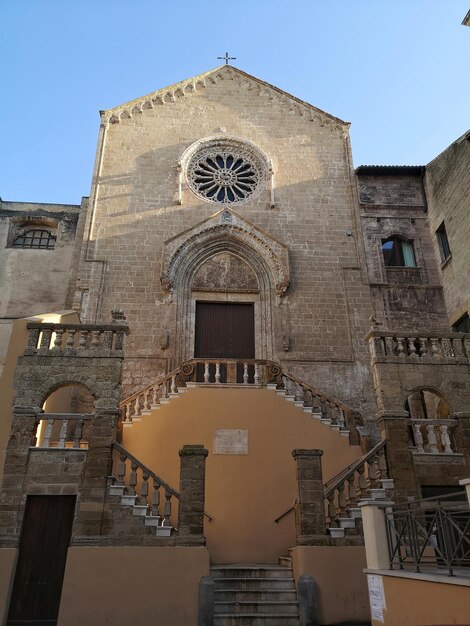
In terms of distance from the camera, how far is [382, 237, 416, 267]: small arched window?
16.4m

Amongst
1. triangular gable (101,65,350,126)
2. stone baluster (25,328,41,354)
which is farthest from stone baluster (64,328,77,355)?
triangular gable (101,65,350,126)

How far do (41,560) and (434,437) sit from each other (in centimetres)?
692

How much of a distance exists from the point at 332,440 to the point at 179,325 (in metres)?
5.71

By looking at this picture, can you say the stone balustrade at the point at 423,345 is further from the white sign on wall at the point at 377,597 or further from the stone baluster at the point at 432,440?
the white sign on wall at the point at 377,597

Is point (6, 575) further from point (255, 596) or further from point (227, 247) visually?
point (227, 247)

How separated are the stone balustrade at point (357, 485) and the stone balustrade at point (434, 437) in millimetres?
689

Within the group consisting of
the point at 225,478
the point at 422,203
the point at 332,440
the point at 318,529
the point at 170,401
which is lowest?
the point at 318,529

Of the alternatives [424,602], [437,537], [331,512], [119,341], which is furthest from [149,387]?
[424,602]

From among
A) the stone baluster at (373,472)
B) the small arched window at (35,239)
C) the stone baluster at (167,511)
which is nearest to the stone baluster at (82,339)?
the stone baluster at (167,511)

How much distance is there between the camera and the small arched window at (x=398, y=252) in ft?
53.9

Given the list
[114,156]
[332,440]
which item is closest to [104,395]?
[332,440]

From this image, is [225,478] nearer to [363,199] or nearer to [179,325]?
[179,325]

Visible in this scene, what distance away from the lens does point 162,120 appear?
1772 centimetres

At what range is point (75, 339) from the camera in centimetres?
995
